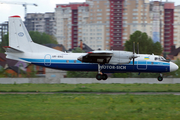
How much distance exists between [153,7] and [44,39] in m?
61.0

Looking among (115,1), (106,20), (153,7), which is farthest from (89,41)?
(153,7)

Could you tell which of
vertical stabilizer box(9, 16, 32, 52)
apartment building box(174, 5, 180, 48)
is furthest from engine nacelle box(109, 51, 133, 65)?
apartment building box(174, 5, 180, 48)

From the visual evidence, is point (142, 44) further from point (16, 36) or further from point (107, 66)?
point (16, 36)

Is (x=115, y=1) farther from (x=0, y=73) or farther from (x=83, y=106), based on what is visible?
(x=83, y=106)

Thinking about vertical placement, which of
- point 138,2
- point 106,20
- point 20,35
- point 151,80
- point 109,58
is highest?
point 138,2

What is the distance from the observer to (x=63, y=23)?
5640 inches

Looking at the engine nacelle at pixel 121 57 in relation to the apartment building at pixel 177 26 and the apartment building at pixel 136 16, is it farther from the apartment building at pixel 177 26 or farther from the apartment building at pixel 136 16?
the apartment building at pixel 177 26

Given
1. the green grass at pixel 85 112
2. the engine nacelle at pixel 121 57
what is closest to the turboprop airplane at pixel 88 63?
the engine nacelle at pixel 121 57

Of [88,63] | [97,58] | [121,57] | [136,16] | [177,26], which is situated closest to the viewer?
[121,57]

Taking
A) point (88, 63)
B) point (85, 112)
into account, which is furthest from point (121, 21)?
point (85, 112)

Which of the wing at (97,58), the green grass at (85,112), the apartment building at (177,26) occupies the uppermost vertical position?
the apartment building at (177,26)

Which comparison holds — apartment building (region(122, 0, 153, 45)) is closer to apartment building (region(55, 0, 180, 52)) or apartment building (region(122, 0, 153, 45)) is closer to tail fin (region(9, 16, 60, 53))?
apartment building (region(55, 0, 180, 52))

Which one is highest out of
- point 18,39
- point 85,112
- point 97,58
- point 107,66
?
point 18,39

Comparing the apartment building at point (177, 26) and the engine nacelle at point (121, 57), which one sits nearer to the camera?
the engine nacelle at point (121, 57)
